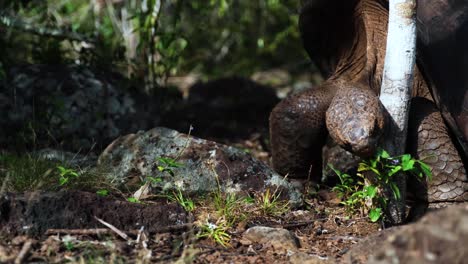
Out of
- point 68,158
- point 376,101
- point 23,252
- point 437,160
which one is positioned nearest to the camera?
point 23,252

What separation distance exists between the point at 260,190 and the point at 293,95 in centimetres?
57

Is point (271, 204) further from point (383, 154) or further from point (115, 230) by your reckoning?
point (115, 230)

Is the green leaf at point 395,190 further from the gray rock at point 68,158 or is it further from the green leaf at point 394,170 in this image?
the gray rock at point 68,158

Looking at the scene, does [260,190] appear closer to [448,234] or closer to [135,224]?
[135,224]

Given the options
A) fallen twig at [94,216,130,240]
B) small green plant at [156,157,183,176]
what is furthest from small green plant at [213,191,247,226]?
fallen twig at [94,216,130,240]

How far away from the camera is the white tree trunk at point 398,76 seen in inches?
135

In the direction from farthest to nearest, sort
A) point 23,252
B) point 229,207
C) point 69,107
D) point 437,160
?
point 69,107 → point 437,160 → point 229,207 → point 23,252

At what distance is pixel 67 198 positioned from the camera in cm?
321

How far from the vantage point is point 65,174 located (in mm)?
3752

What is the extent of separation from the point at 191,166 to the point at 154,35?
1.95 meters

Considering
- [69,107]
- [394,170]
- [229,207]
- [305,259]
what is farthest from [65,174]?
[394,170]

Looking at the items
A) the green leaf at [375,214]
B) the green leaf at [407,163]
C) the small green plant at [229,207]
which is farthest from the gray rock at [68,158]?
the green leaf at [407,163]

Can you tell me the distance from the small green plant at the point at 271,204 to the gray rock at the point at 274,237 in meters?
0.30

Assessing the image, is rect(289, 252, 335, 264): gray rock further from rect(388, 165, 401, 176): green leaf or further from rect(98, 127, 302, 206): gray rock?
rect(98, 127, 302, 206): gray rock
